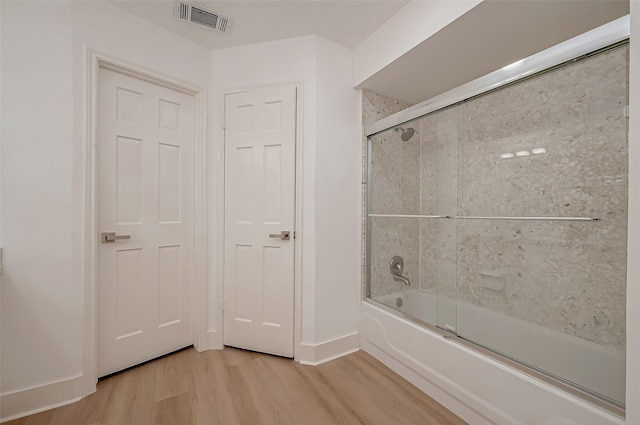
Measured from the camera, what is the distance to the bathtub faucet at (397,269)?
2320mm

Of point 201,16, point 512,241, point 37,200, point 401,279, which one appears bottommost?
point 401,279

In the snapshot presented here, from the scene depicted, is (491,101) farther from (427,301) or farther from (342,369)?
(342,369)

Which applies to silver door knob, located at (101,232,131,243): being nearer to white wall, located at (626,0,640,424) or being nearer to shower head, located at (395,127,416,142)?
shower head, located at (395,127,416,142)

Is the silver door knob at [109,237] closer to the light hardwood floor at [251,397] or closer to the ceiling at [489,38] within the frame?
the light hardwood floor at [251,397]

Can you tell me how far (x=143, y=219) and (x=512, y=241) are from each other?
2.72 metres

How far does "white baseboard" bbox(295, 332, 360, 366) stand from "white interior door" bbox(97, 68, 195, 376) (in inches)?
37.0

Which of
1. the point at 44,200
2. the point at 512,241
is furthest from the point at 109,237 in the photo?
the point at 512,241

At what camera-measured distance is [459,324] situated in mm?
1578

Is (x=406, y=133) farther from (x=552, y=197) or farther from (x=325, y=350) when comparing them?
(x=325, y=350)

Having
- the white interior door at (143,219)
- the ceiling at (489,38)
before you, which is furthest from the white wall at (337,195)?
the white interior door at (143,219)

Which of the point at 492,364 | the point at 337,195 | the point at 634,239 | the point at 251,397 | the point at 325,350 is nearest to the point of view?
the point at 634,239

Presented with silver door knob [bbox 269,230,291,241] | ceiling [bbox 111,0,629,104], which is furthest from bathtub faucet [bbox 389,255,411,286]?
ceiling [bbox 111,0,629,104]

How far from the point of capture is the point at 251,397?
5.20 ft

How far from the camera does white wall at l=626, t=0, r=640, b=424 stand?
817 mm
